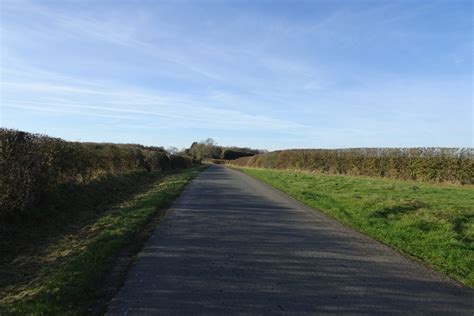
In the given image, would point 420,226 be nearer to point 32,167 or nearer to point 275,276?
point 275,276

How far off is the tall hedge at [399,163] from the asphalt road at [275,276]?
22.9 metres

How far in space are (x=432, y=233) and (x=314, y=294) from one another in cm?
566

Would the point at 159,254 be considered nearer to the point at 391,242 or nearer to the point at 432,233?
the point at 391,242

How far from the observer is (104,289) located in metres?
5.36

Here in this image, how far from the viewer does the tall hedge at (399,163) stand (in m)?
28.8

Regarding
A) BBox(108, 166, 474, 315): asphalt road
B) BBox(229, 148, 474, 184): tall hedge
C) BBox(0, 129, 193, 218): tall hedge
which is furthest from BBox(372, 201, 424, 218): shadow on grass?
BBox(229, 148, 474, 184): tall hedge

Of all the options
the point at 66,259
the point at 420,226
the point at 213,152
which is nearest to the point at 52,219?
the point at 66,259

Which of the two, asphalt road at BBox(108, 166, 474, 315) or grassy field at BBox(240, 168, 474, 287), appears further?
grassy field at BBox(240, 168, 474, 287)

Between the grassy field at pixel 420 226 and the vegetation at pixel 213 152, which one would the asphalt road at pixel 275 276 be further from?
the vegetation at pixel 213 152

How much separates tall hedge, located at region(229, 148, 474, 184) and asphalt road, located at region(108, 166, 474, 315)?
2290cm

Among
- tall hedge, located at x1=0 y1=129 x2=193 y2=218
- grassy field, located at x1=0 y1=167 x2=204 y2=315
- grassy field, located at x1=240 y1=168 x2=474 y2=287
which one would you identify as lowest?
grassy field, located at x1=0 y1=167 x2=204 y2=315

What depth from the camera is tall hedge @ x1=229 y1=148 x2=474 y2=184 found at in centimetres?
2877

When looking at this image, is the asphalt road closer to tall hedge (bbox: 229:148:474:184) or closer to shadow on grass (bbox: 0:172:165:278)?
shadow on grass (bbox: 0:172:165:278)

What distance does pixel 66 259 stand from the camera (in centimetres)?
692
